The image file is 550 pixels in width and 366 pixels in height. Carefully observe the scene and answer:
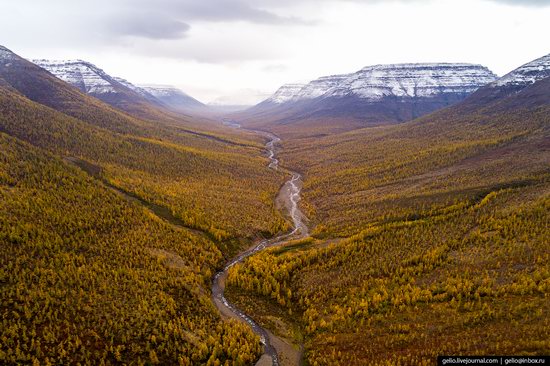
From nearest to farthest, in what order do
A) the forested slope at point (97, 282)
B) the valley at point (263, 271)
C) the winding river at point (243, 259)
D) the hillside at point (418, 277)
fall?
1. the hillside at point (418, 277)
2. the forested slope at point (97, 282)
3. the valley at point (263, 271)
4. the winding river at point (243, 259)

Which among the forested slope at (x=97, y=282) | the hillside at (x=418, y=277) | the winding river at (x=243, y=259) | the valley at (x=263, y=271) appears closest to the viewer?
the hillside at (x=418, y=277)

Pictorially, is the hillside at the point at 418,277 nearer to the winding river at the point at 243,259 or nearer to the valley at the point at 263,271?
the valley at the point at 263,271

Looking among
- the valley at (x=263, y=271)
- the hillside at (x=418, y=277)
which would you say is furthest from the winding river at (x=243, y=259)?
the hillside at (x=418, y=277)

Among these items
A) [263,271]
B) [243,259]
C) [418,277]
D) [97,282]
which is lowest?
[243,259]

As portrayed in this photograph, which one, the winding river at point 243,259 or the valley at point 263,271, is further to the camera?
the winding river at point 243,259

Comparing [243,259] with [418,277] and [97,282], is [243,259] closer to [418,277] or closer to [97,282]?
[97,282]

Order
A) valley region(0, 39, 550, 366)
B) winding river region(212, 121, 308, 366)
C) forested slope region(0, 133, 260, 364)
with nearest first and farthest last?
1. forested slope region(0, 133, 260, 364)
2. valley region(0, 39, 550, 366)
3. winding river region(212, 121, 308, 366)

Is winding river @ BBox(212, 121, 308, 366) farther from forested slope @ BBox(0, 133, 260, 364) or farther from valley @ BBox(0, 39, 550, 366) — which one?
forested slope @ BBox(0, 133, 260, 364)

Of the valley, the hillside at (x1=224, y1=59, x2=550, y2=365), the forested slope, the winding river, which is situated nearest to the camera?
the hillside at (x1=224, y1=59, x2=550, y2=365)

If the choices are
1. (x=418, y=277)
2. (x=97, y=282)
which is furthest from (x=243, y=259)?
(x=418, y=277)

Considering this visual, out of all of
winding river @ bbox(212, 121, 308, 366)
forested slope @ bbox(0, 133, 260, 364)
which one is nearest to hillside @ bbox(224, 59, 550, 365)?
winding river @ bbox(212, 121, 308, 366)

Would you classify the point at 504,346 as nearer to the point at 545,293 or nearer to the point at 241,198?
the point at 545,293
